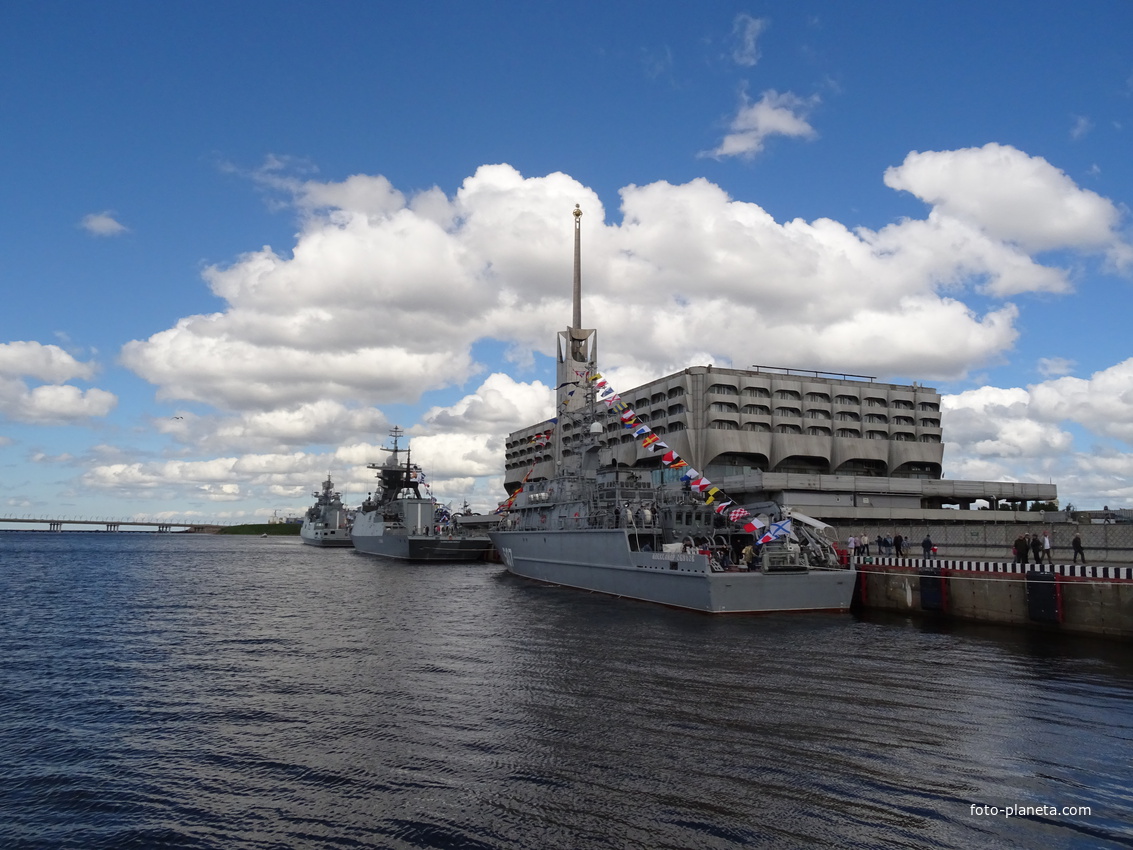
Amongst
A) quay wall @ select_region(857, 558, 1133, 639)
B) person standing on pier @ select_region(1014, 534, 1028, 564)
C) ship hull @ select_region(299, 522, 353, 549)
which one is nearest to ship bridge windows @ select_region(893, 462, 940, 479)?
quay wall @ select_region(857, 558, 1133, 639)

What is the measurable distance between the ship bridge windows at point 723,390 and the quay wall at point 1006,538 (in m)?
47.6

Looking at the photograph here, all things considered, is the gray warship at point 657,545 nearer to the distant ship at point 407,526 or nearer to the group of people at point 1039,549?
the group of people at point 1039,549

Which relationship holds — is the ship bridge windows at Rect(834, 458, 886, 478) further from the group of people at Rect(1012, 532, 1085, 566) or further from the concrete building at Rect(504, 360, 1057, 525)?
the group of people at Rect(1012, 532, 1085, 566)

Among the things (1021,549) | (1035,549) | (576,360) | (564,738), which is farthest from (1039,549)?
(576,360)

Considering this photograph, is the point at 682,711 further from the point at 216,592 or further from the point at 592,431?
the point at 216,592

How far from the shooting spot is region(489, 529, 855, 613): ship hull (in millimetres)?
27414

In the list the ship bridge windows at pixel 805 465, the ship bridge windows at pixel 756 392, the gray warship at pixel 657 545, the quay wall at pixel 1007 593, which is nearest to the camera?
the quay wall at pixel 1007 593

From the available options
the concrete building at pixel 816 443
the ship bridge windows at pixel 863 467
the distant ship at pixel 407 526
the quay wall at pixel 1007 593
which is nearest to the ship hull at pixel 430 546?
the distant ship at pixel 407 526

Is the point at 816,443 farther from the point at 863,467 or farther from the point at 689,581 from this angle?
the point at 689,581

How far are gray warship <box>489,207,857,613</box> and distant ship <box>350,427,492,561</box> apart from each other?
18545mm

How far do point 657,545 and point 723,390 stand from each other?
57.2 m

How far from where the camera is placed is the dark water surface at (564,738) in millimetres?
9023

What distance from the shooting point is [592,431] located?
42.7 meters

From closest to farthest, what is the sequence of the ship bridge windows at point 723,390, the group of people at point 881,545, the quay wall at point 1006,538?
the quay wall at point 1006,538 < the group of people at point 881,545 < the ship bridge windows at point 723,390
